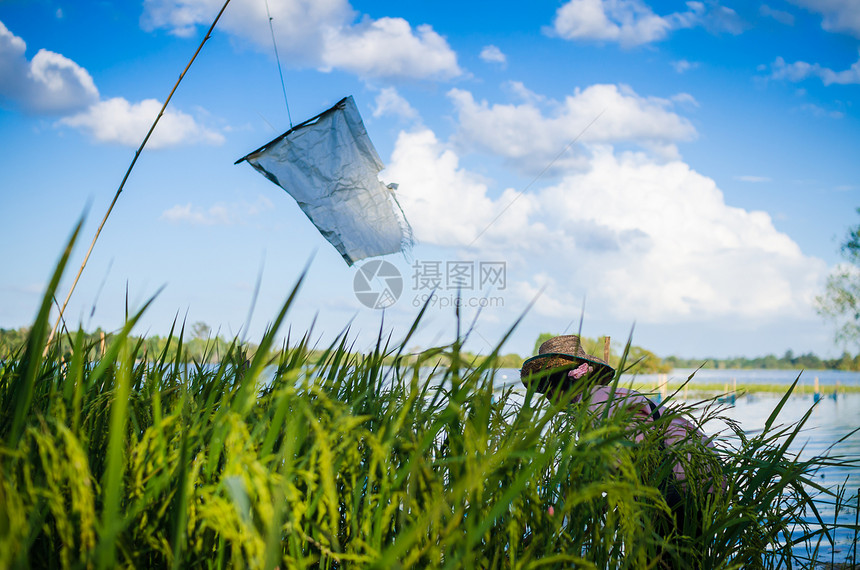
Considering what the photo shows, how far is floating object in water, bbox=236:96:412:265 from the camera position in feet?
20.2

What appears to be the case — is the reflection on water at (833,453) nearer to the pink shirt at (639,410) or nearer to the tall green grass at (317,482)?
the pink shirt at (639,410)

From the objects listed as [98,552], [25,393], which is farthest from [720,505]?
[25,393]

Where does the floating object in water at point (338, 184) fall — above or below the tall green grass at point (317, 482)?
above

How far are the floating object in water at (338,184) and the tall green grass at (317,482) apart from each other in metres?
4.44

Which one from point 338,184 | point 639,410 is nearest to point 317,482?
point 639,410

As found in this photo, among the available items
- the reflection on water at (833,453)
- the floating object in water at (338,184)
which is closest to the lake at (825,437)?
the reflection on water at (833,453)

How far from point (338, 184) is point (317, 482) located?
A: 5279 millimetres

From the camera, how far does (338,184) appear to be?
631 centimetres

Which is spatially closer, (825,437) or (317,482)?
(317,482)

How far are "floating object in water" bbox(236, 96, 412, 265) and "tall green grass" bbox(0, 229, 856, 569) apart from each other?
4436 millimetres

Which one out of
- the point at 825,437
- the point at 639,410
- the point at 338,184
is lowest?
the point at 825,437

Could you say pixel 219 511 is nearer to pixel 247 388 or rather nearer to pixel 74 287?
pixel 247 388

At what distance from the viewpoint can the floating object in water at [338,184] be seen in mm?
6168

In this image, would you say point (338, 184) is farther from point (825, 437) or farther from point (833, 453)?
point (825, 437)
